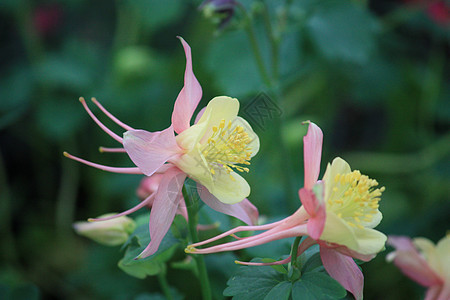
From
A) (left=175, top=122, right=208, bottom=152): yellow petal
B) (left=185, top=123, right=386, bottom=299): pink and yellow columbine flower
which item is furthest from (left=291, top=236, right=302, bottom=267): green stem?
(left=175, top=122, right=208, bottom=152): yellow petal

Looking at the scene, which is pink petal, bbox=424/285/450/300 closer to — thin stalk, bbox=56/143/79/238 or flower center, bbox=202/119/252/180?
flower center, bbox=202/119/252/180

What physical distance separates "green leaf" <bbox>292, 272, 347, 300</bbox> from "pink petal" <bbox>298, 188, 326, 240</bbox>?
0.20 feet

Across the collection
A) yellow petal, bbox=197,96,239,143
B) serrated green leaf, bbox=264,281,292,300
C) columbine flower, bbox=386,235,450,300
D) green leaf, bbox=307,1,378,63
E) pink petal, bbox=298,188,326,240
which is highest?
green leaf, bbox=307,1,378,63

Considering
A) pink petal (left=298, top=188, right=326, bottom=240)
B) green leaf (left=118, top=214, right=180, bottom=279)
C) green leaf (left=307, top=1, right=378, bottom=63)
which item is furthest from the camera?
green leaf (left=307, top=1, right=378, bottom=63)

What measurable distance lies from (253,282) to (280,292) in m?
0.03

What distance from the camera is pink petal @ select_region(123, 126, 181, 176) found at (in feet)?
1.31

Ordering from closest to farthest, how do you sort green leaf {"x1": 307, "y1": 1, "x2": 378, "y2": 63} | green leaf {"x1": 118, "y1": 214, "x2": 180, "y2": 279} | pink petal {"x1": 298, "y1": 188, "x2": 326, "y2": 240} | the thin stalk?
pink petal {"x1": 298, "y1": 188, "x2": 326, "y2": 240}
green leaf {"x1": 118, "y1": 214, "x2": 180, "y2": 279}
green leaf {"x1": 307, "y1": 1, "x2": 378, "y2": 63}
the thin stalk

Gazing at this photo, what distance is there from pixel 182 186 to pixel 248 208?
8 cm

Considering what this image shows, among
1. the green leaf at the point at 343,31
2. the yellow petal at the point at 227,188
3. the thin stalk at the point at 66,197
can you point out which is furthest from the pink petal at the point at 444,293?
the thin stalk at the point at 66,197

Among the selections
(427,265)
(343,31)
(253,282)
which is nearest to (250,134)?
(253,282)

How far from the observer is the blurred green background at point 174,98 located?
45.9 inches

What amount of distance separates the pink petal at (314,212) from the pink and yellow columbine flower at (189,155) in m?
0.06

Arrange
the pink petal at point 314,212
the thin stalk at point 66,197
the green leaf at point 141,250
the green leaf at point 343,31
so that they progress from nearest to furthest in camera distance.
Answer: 1. the pink petal at point 314,212
2. the green leaf at point 141,250
3. the green leaf at point 343,31
4. the thin stalk at point 66,197

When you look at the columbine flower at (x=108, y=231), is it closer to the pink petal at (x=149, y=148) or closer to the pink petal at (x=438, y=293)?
the pink petal at (x=149, y=148)
